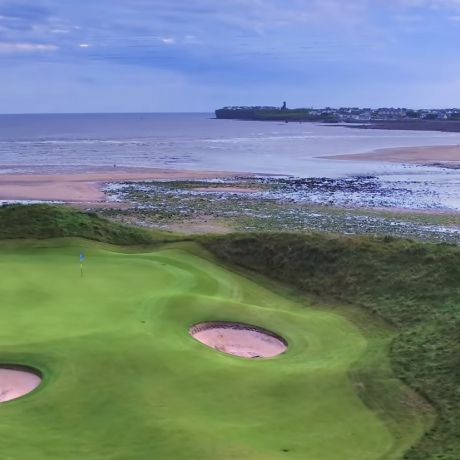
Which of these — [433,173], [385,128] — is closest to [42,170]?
[433,173]

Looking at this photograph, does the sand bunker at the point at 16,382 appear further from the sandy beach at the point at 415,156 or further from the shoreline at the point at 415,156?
the sandy beach at the point at 415,156

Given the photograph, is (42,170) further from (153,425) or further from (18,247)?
(153,425)

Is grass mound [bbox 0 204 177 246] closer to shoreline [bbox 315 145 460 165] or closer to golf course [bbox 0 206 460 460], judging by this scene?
golf course [bbox 0 206 460 460]

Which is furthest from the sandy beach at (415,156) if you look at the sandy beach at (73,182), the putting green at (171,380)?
the putting green at (171,380)

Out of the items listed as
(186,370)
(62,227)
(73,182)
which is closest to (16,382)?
(186,370)

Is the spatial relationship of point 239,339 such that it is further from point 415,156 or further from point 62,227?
point 415,156

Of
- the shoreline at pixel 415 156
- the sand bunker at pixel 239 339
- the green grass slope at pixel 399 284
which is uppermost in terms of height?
the shoreline at pixel 415 156
